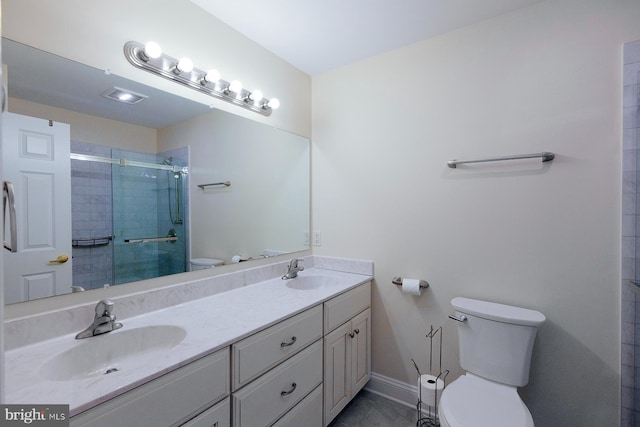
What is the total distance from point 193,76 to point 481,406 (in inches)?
83.7

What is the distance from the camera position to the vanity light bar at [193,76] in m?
1.36

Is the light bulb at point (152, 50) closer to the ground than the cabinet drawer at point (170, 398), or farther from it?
farther from it

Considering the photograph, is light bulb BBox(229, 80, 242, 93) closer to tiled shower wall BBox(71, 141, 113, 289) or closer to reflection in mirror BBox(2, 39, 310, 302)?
reflection in mirror BBox(2, 39, 310, 302)

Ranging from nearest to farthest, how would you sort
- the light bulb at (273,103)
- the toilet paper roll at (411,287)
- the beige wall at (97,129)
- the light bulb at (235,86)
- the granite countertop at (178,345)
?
the granite countertop at (178,345)
the beige wall at (97,129)
the light bulb at (235,86)
the toilet paper roll at (411,287)
the light bulb at (273,103)

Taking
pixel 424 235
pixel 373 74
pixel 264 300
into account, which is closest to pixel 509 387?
pixel 424 235

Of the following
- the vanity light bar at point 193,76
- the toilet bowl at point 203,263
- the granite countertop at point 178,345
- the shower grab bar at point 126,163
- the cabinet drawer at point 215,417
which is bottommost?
the cabinet drawer at point 215,417

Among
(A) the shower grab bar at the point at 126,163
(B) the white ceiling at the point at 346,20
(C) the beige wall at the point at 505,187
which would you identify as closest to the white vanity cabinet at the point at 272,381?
(C) the beige wall at the point at 505,187

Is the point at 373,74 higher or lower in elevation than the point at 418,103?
higher

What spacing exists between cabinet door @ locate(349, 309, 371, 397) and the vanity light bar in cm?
155

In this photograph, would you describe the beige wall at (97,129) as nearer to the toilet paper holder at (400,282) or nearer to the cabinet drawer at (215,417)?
the cabinet drawer at (215,417)

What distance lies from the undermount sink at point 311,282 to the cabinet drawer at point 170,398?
100 centimetres

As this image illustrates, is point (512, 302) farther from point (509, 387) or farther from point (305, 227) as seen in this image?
point (305, 227)

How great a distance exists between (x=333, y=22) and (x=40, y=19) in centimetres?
136

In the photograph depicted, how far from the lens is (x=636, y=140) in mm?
1373
